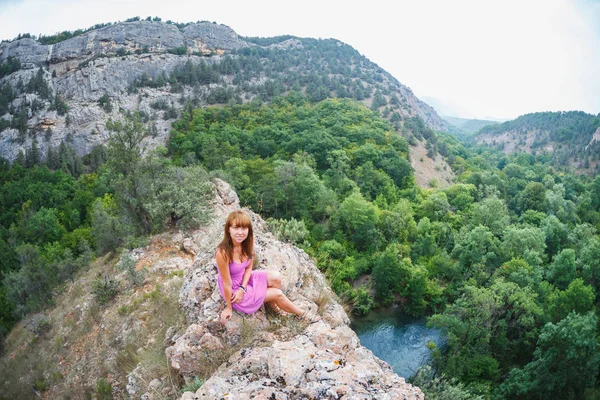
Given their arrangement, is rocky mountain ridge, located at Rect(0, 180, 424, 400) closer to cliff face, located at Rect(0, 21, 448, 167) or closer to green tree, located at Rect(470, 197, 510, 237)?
green tree, located at Rect(470, 197, 510, 237)

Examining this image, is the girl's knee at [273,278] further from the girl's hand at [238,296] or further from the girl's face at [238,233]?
the girl's face at [238,233]

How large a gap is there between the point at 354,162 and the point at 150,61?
259ft

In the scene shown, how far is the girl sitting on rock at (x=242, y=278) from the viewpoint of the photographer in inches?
229

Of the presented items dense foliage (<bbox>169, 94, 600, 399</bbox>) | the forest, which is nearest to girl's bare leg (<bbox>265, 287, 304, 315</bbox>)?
the forest

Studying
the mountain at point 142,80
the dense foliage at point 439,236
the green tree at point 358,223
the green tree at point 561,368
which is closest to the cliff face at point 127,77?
the mountain at point 142,80

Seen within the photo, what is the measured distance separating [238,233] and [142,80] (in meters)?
97.7

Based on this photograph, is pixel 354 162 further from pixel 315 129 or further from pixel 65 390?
pixel 65 390

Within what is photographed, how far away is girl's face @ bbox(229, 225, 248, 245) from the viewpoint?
576 centimetres

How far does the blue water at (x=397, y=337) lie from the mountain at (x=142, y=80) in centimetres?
5001

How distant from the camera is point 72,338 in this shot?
13.1 m

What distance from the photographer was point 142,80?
86.4 meters

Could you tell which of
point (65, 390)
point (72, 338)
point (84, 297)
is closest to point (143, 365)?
point (65, 390)

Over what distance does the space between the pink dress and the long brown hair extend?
19cm

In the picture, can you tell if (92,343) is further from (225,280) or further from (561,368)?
(561,368)
